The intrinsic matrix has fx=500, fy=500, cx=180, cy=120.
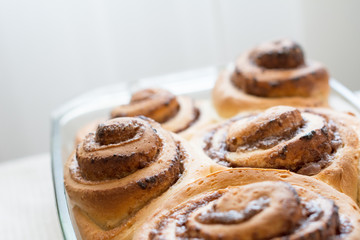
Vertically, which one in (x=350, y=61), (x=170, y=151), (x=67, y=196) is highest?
(x=170, y=151)

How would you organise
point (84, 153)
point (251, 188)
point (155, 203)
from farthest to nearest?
point (84, 153) < point (155, 203) < point (251, 188)

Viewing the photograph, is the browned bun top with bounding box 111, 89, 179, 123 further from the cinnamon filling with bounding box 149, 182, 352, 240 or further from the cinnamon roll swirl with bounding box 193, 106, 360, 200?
the cinnamon filling with bounding box 149, 182, 352, 240

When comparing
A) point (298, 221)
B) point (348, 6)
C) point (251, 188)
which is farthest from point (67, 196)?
point (348, 6)

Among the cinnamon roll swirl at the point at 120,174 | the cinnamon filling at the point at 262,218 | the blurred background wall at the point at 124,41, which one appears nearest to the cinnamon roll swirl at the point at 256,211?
the cinnamon filling at the point at 262,218

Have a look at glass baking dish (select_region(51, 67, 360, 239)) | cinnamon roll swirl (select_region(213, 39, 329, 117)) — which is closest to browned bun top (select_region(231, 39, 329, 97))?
cinnamon roll swirl (select_region(213, 39, 329, 117))

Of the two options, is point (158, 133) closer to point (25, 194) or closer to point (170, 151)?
point (170, 151)

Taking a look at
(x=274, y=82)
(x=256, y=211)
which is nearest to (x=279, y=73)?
(x=274, y=82)

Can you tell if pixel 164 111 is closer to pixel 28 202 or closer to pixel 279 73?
pixel 279 73
